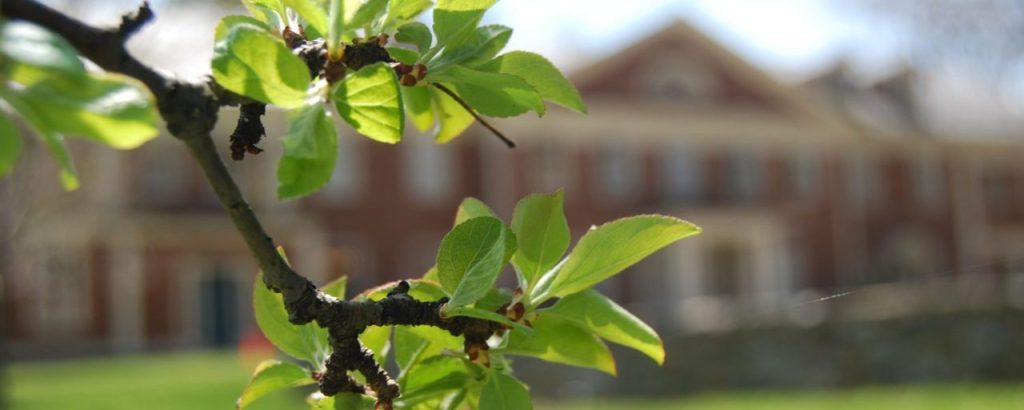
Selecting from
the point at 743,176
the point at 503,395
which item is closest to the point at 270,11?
the point at 503,395

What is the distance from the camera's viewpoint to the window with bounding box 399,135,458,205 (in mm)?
18672

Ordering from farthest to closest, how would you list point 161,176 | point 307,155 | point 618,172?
1. point 618,172
2. point 161,176
3. point 307,155

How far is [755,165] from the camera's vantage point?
2059 cm

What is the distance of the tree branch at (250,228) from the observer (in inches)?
10.2

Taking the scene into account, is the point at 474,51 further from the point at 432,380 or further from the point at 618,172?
the point at 618,172

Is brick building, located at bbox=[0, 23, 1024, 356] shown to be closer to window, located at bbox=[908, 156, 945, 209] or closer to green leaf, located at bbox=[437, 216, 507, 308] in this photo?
window, located at bbox=[908, 156, 945, 209]

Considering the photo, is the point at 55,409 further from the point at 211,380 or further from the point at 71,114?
the point at 71,114

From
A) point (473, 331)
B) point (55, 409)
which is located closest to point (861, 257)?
point (55, 409)

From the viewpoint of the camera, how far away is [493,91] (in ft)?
1.26

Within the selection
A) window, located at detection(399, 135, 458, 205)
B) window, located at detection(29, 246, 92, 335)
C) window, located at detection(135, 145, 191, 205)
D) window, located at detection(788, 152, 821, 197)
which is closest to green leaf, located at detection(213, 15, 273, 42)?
window, located at detection(29, 246, 92, 335)

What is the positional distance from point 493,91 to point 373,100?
59 mm

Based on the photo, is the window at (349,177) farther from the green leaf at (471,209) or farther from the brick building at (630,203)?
the green leaf at (471,209)

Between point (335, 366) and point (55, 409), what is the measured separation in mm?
9095

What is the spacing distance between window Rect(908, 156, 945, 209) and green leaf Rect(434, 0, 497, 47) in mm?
23131
